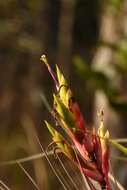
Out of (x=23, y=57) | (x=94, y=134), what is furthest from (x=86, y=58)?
(x=94, y=134)

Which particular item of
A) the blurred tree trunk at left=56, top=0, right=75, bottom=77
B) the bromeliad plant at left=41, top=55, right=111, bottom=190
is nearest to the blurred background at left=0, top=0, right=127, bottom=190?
the blurred tree trunk at left=56, top=0, right=75, bottom=77

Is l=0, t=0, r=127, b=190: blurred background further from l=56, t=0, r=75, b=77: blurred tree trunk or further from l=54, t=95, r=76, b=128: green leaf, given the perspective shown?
l=54, t=95, r=76, b=128: green leaf

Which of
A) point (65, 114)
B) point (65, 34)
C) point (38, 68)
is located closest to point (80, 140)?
point (65, 114)

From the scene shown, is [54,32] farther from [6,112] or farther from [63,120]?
[63,120]

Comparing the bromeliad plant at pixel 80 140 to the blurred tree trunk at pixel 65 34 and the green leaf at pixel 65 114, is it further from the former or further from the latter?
the blurred tree trunk at pixel 65 34

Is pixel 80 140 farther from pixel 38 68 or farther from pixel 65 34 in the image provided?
pixel 65 34

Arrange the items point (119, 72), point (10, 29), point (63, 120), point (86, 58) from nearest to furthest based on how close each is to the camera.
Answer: point (63, 120)
point (119, 72)
point (10, 29)
point (86, 58)

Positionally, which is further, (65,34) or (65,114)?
(65,34)
